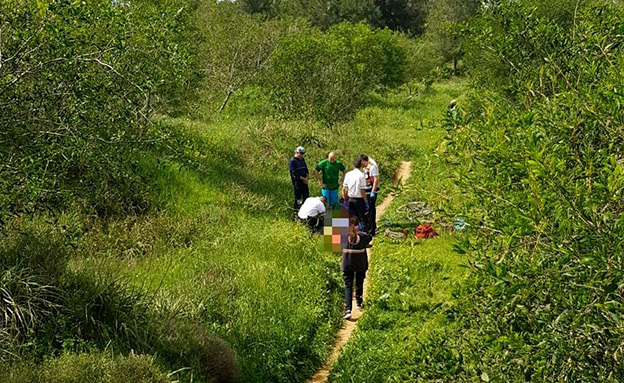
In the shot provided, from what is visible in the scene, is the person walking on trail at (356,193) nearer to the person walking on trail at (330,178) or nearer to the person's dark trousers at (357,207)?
the person's dark trousers at (357,207)

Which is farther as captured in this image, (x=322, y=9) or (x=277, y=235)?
(x=322, y=9)

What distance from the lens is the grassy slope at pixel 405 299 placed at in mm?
7108

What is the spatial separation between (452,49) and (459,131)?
42.1m

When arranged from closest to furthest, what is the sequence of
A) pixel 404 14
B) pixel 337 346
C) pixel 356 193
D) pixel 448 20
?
pixel 337 346, pixel 356 193, pixel 448 20, pixel 404 14

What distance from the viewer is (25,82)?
278 inches

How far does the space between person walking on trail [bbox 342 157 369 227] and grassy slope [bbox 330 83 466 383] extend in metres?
0.93

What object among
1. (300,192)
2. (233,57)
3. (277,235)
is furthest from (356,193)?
(233,57)

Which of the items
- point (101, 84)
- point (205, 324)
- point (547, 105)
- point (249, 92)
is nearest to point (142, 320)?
point (205, 324)

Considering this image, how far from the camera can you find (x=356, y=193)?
503 inches

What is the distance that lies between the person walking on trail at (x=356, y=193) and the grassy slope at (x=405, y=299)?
934mm

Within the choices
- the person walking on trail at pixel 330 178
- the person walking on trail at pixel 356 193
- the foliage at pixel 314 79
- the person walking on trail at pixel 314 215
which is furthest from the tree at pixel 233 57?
the person walking on trail at pixel 356 193

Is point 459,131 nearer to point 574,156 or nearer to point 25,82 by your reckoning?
point 574,156

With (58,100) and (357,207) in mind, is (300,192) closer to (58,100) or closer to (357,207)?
(357,207)

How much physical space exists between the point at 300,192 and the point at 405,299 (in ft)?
17.5
